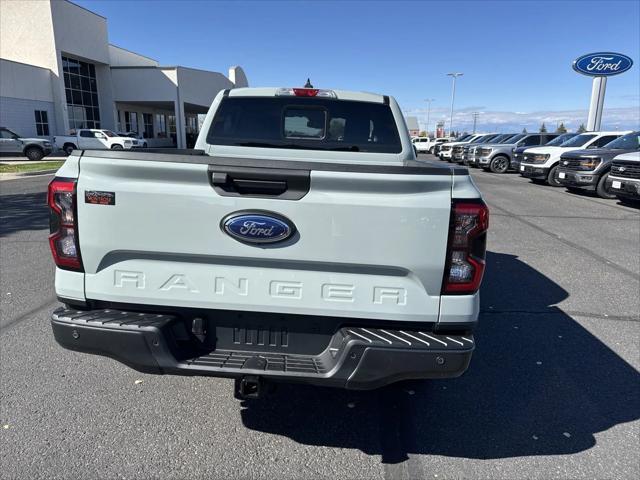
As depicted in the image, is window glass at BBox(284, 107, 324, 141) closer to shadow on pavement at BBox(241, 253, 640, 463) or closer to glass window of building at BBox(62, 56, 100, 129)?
shadow on pavement at BBox(241, 253, 640, 463)

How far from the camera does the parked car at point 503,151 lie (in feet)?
74.8

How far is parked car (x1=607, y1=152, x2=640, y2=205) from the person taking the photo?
1133 cm

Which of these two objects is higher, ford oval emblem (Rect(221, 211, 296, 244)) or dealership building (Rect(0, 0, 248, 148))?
dealership building (Rect(0, 0, 248, 148))

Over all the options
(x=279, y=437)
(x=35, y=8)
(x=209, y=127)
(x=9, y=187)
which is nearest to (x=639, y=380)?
(x=279, y=437)

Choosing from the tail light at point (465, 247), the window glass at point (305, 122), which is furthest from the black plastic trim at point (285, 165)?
the window glass at point (305, 122)

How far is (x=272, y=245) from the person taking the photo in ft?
7.46

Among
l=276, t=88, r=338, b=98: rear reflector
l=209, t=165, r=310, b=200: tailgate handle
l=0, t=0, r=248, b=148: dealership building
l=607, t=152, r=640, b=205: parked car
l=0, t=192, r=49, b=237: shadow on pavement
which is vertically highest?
l=0, t=0, r=248, b=148: dealership building

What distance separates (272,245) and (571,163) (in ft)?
48.8

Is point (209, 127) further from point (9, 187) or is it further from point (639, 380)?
point (9, 187)

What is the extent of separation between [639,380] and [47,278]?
6.21 metres

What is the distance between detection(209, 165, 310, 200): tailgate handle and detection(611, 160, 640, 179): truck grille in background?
1209 cm

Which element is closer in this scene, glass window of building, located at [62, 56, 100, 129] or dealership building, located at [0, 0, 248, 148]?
dealership building, located at [0, 0, 248, 148]

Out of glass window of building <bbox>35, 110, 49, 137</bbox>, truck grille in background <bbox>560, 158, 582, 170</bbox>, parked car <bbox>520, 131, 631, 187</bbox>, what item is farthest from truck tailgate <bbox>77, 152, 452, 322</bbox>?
glass window of building <bbox>35, 110, 49, 137</bbox>

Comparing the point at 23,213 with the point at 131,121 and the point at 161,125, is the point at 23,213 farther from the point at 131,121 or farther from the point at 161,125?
the point at 161,125
